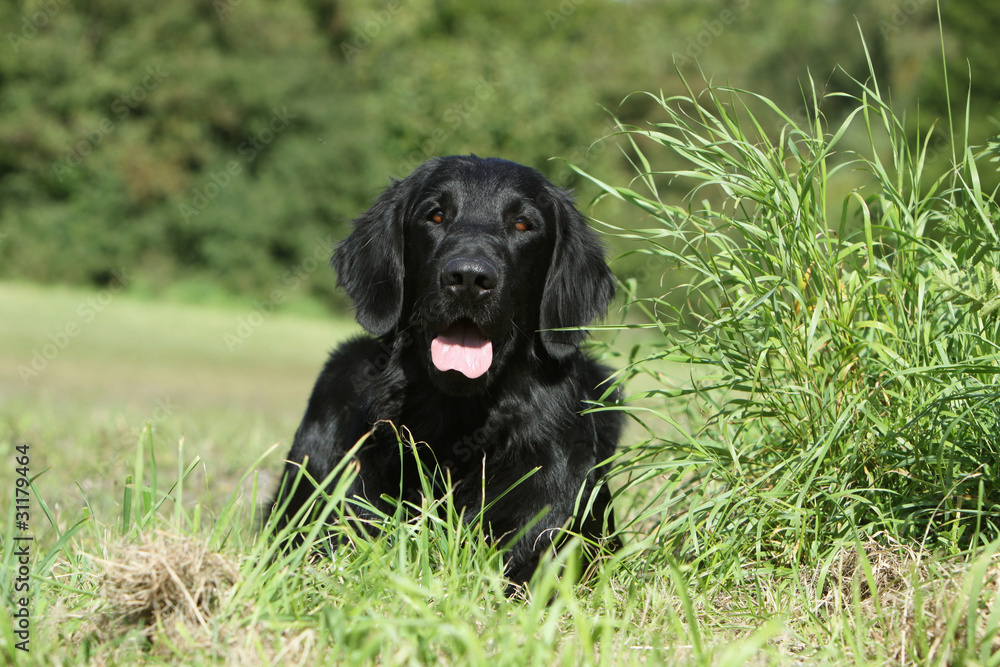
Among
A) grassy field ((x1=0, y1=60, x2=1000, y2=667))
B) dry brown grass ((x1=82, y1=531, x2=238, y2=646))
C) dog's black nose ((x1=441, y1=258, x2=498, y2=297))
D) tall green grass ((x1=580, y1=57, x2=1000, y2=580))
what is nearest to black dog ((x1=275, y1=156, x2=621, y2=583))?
dog's black nose ((x1=441, y1=258, x2=498, y2=297))

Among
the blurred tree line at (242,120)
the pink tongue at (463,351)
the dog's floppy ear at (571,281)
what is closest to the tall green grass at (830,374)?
the dog's floppy ear at (571,281)

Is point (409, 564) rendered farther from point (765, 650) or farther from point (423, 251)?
point (423, 251)

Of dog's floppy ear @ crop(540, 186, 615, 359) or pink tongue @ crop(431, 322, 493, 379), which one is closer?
pink tongue @ crop(431, 322, 493, 379)

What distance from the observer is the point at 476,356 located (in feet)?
9.14

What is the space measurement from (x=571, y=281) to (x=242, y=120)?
22.3 m

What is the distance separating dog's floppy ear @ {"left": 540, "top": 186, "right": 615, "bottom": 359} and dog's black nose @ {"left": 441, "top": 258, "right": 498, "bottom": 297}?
16.2 inches

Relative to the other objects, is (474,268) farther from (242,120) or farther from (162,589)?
(242,120)

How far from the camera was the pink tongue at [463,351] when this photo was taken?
→ 2762mm

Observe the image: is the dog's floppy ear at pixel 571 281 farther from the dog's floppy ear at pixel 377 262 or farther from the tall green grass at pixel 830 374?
Result: the dog's floppy ear at pixel 377 262

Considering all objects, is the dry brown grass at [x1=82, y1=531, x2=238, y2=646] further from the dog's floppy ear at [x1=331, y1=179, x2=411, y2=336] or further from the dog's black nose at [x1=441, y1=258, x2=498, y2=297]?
the dog's floppy ear at [x1=331, y1=179, x2=411, y2=336]

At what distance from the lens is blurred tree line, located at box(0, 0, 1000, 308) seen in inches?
809

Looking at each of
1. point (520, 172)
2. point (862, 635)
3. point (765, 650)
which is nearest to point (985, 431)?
point (862, 635)

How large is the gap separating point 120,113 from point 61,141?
164cm

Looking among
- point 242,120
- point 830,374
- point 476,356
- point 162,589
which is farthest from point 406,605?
point 242,120
